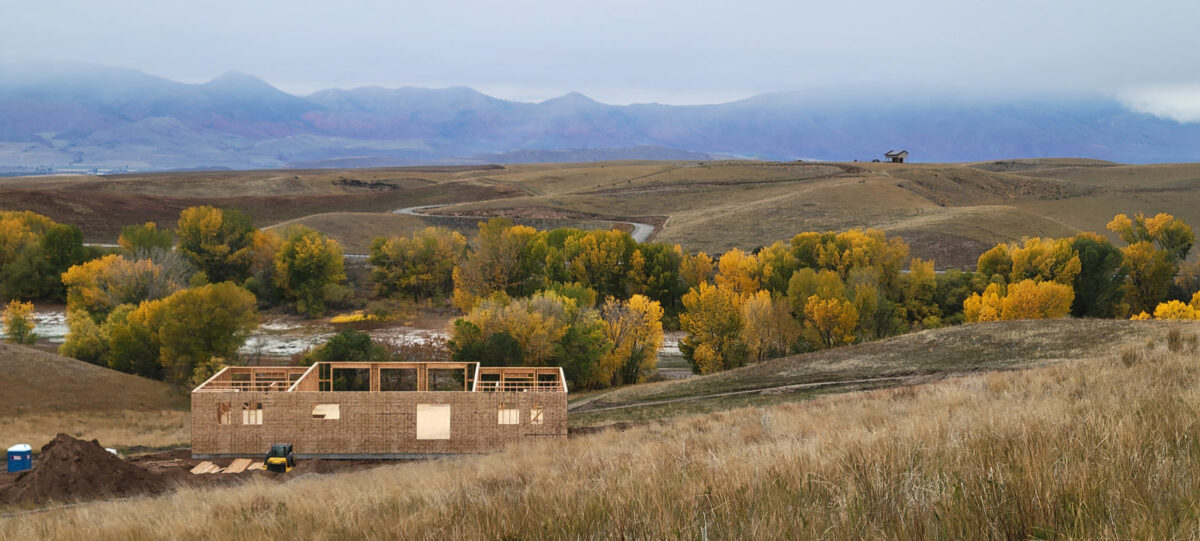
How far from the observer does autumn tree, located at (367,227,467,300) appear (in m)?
75.4

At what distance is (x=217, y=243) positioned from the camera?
7788 cm

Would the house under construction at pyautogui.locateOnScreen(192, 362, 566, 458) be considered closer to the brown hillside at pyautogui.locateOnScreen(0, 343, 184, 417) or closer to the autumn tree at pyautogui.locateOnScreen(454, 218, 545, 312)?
the brown hillside at pyautogui.locateOnScreen(0, 343, 184, 417)

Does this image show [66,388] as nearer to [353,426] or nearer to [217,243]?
[353,426]

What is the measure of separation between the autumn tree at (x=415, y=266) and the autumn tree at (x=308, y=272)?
3750 millimetres

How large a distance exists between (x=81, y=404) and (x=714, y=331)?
3512 centimetres

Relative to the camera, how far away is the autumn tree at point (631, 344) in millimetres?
49594

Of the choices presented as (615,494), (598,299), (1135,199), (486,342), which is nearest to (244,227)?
(598,299)

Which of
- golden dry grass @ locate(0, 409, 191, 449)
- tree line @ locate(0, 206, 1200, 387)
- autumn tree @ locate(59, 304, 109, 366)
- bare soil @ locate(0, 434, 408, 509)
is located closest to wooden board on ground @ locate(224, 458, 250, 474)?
bare soil @ locate(0, 434, 408, 509)

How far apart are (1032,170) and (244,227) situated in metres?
154

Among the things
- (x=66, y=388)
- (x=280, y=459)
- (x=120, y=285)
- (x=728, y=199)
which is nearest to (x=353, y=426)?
(x=280, y=459)

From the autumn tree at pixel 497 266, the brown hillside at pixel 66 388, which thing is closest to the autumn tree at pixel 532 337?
the brown hillside at pixel 66 388

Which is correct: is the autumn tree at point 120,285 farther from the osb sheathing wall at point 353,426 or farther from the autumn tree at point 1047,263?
the autumn tree at point 1047,263

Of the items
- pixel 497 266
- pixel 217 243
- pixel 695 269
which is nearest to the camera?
pixel 497 266

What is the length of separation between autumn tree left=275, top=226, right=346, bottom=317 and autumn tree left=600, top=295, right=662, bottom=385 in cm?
3222
